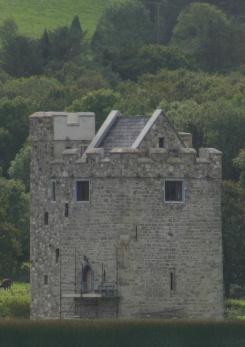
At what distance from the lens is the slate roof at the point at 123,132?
89938 millimetres

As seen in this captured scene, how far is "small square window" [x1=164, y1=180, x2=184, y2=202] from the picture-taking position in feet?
293

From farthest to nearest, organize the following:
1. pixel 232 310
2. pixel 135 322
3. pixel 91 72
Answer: pixel 91 72 < pixel 232 310 < pixel 135 322

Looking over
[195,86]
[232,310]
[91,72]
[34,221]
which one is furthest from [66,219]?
[91,72]

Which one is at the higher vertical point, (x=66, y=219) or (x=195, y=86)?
(x=195, y=86)

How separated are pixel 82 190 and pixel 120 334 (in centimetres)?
779

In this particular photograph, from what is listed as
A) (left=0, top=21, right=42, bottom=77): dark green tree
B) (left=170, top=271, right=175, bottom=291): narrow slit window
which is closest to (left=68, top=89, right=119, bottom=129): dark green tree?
(left=0, top=21, right=42, bottom=77): dark green tree

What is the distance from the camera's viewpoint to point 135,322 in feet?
276

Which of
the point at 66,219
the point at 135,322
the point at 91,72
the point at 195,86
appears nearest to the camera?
the point at 135,322

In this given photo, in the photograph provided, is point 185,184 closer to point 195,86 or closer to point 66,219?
point 66,219

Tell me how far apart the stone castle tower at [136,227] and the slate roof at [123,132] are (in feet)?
0.10

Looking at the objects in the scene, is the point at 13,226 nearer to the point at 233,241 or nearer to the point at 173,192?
the point at 233,241

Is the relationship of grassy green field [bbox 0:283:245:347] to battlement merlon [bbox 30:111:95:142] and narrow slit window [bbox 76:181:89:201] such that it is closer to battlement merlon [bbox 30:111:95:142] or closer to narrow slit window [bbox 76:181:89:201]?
narrow slit window [bbox 76:181:89:201]

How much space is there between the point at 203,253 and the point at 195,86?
82143 mm

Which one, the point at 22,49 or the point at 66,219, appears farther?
the point at 22,49
